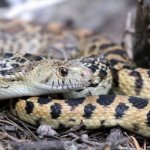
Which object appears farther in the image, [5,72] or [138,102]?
[5,72]

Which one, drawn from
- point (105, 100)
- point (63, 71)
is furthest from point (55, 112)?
point (105, 100)

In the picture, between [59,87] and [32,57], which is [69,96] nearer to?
[59,87]

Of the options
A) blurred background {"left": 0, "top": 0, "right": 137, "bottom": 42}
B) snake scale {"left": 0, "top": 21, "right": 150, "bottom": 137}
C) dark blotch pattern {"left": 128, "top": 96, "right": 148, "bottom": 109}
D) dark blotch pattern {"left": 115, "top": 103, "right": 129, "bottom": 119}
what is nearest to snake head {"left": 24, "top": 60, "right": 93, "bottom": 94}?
snake scale {"left": 0, "top": 21, "right": 150, "bottom": 137}

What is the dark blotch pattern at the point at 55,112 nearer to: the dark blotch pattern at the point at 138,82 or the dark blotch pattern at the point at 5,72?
the dark blotch pattern at the point at 5,72

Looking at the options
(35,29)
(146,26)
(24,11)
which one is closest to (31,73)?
(146,26)

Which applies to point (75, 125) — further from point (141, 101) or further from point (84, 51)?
point (84, 51)

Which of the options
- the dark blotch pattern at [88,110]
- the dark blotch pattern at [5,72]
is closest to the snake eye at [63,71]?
→ the dark blotch pattern at [88,110]
